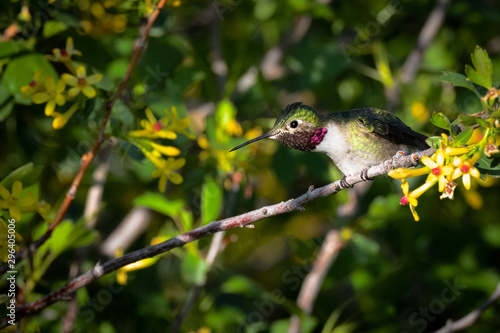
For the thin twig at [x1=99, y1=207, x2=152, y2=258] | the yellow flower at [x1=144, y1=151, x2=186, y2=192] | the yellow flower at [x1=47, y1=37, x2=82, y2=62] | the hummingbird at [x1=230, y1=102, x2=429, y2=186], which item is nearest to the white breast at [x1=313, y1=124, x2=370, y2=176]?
the hummingbird at [x1=230, y1=102, x2=429, y2=186]

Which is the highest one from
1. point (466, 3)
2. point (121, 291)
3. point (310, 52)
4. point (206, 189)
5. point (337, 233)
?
point (466, 3)

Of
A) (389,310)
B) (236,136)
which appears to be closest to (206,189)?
(236,136)

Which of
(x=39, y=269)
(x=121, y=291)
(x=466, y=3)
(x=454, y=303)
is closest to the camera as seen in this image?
(x=39, y=269)

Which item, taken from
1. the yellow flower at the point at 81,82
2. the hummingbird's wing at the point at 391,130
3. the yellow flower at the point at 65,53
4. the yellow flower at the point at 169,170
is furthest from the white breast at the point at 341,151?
the yellow flower at the point at 65,53

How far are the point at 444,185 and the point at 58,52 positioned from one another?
1371mm

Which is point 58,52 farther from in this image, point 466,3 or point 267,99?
point 466,3

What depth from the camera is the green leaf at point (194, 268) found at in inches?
96.2

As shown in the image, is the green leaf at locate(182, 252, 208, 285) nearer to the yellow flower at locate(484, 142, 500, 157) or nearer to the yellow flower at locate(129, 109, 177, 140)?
the yellow flower at locate(129, 109, 177, 140)

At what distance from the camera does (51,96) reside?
1848mm

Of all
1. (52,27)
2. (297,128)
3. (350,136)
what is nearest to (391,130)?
(350,136)

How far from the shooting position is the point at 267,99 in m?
2.89

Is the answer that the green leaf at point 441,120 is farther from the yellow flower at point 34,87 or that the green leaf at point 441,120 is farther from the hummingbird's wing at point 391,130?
the yellow flower at point 34,87

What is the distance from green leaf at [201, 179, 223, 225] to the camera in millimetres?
2443

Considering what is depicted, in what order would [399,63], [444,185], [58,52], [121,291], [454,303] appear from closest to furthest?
[444,185]
[58,52]
[121,291]
[454,303]
[399,63]
